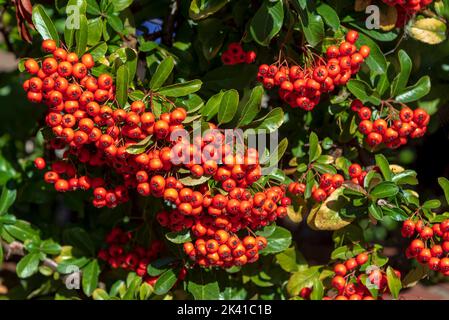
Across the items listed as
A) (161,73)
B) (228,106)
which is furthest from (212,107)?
(161,73)

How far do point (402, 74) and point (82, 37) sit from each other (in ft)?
4.00

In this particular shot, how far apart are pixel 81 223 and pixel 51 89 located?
4.21 feet

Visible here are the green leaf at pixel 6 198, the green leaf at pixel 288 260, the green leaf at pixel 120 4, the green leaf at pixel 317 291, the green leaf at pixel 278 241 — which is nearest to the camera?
the green leaf at pixel 120 4

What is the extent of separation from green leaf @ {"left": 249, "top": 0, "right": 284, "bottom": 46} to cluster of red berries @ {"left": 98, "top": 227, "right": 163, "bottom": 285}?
1.08 meters

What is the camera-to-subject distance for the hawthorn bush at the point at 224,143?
2002 millimetres

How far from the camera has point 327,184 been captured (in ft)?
7.55

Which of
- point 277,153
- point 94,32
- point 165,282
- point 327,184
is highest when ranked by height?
point 94,32

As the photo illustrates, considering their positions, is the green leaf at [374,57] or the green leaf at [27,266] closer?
the green leaf at [374,57]

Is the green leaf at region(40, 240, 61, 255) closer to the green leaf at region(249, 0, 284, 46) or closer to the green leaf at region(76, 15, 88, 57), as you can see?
the green leaf at region(76, 15, 88, 57)

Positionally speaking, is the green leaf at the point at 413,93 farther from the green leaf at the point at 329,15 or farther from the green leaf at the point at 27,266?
the green leaf at the point at 27,266

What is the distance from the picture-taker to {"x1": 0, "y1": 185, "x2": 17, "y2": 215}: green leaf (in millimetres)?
2720

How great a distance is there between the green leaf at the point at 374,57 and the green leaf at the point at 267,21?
417 mm

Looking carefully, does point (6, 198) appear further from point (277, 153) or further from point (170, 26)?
point (277, 153)

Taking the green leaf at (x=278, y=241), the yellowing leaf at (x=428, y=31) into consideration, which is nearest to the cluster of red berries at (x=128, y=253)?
the green leaf at (x=278, y=241)
